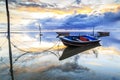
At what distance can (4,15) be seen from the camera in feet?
14.2

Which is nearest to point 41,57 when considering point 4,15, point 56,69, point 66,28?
point 56,69

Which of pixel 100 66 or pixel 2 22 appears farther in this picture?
pixel 2 22

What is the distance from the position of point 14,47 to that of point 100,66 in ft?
4.85

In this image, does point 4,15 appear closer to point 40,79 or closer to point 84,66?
point 40,79

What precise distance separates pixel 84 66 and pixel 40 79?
72cm

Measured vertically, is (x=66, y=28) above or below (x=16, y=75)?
above

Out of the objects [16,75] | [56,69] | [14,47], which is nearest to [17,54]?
[14,47]

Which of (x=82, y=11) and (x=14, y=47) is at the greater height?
(x=82, y=11)

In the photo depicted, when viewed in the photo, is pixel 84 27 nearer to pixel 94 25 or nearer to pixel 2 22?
pixel 94 25

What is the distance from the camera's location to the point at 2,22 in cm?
436

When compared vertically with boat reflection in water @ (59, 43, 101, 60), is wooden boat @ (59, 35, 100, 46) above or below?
above

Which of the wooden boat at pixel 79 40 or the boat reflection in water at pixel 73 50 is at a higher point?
the wooden boat at pixel 79 40

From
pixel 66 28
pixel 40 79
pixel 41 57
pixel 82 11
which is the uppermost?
pixel 82 11

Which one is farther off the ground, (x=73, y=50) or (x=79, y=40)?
(x=79, y=40)
